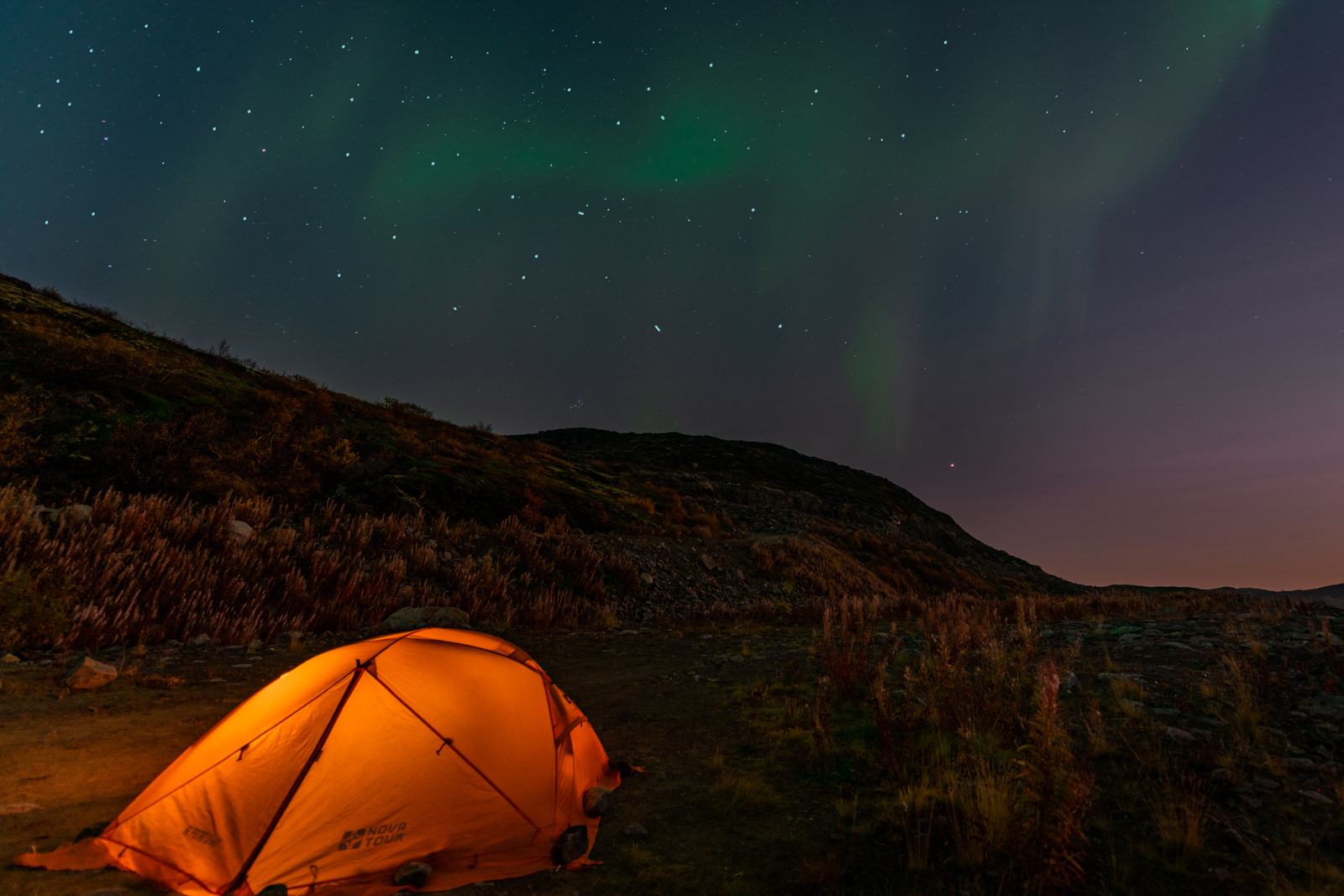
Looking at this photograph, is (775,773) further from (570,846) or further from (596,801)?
(570,846)

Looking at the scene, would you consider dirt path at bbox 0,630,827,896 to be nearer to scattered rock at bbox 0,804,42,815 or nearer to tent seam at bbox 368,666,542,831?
scattered rock at bbox 0,804,42,815

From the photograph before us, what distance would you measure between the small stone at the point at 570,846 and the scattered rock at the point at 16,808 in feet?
12.5

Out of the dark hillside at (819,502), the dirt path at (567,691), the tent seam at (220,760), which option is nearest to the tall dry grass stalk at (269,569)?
the dirt path at (567,691)

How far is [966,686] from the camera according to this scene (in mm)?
Result: 5824

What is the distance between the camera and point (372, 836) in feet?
12.3

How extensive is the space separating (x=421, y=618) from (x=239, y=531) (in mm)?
4282

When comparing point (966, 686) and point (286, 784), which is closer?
point (286, 784)

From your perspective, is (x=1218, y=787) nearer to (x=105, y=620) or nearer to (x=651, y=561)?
(x=105, y=620)

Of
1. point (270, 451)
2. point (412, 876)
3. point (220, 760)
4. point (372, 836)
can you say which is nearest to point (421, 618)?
point (220, 760)

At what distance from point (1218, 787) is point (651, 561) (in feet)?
52.3

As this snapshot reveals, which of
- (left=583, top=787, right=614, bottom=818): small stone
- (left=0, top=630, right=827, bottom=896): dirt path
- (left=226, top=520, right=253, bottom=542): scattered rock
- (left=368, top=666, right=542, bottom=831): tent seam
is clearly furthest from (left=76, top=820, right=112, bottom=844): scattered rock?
(left=226, top=520, right=253, bottom=542): scattered rock

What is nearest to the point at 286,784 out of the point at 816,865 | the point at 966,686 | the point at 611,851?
the point at 611,851

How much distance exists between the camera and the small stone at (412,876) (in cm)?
351

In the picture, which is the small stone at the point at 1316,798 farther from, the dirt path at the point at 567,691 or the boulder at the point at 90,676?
the boulder at the point at 90,676
